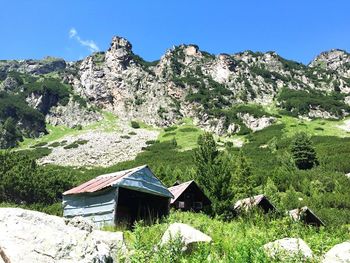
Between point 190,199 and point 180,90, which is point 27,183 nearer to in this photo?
point 190,199

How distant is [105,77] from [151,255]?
548 feet

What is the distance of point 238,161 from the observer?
5603 cm

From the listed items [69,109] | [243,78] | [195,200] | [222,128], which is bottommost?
[195,200]

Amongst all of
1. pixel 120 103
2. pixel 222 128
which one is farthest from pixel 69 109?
pixel 222 128

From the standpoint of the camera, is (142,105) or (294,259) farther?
(142,105)

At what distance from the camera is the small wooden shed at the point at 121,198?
80.2ft

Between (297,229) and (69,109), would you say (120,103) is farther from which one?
(297,229)

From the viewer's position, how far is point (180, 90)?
524 feet

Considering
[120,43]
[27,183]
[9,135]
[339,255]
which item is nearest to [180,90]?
[120,43]

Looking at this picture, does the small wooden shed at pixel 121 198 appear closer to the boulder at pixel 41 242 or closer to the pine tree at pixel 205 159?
the pine tree at pixel 205 159

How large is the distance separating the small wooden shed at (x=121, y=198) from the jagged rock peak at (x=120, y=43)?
516ft

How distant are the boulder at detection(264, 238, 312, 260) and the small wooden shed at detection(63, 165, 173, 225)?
15.1 m

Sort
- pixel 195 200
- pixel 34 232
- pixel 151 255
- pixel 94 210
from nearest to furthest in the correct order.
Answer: pixel 34 232 < pixel 151 255 < pixel 94 210 < pixel 195 200

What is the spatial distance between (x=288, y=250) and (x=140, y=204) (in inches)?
745
